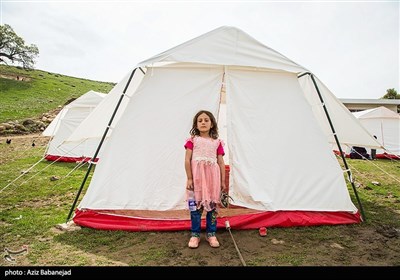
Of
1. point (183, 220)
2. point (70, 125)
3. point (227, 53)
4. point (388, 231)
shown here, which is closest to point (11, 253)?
point (183, 220)

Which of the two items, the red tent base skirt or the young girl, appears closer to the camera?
the young girl

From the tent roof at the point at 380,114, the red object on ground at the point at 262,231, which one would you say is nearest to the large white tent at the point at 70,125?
the red object on ground at the point at 262,231

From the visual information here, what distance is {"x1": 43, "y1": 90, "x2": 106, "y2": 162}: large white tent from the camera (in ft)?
31.9

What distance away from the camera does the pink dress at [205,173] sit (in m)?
3.22

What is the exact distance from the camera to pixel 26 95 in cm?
3027

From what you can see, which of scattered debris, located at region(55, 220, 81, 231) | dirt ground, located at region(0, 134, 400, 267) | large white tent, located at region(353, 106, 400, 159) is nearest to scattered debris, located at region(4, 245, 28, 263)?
dirt ground, located at region(0, 134, 400, 267)

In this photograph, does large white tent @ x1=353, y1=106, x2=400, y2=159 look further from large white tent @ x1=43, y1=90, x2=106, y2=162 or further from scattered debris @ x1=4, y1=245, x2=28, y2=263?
scattered debris @ x1=4, y1=245, x2=28, y2=263

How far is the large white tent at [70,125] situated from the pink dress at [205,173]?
7431mm

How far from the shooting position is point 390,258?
2977 mm

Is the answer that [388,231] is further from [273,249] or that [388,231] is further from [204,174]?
[204,174]

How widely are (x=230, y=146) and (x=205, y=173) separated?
775 mm

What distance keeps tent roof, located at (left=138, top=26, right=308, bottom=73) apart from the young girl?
1002 millimetres
